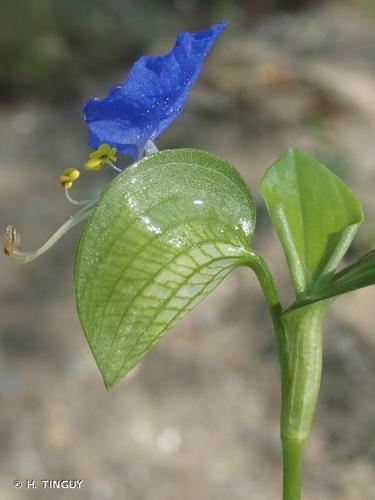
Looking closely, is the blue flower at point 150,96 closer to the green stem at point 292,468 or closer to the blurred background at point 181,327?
the green stem at point 292,468

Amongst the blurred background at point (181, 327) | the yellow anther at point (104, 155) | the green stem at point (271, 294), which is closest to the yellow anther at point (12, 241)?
the yellow anther at point (104, 155)

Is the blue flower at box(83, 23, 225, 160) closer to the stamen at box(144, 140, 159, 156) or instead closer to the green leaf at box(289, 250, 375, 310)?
the stamen at box(144, 140, 159, 156)

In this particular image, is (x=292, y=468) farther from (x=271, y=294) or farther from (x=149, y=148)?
(x=149, y=148)

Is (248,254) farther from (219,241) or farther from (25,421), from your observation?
(25,421)

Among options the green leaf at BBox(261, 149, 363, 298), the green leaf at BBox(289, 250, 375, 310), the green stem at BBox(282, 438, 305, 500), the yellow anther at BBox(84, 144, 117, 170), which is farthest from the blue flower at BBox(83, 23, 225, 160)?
the green stem at BBox(282, 438, 305, 500)

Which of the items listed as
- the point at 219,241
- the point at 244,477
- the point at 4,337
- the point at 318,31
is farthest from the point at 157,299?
the point at 318,31

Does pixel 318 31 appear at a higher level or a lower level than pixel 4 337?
lower
